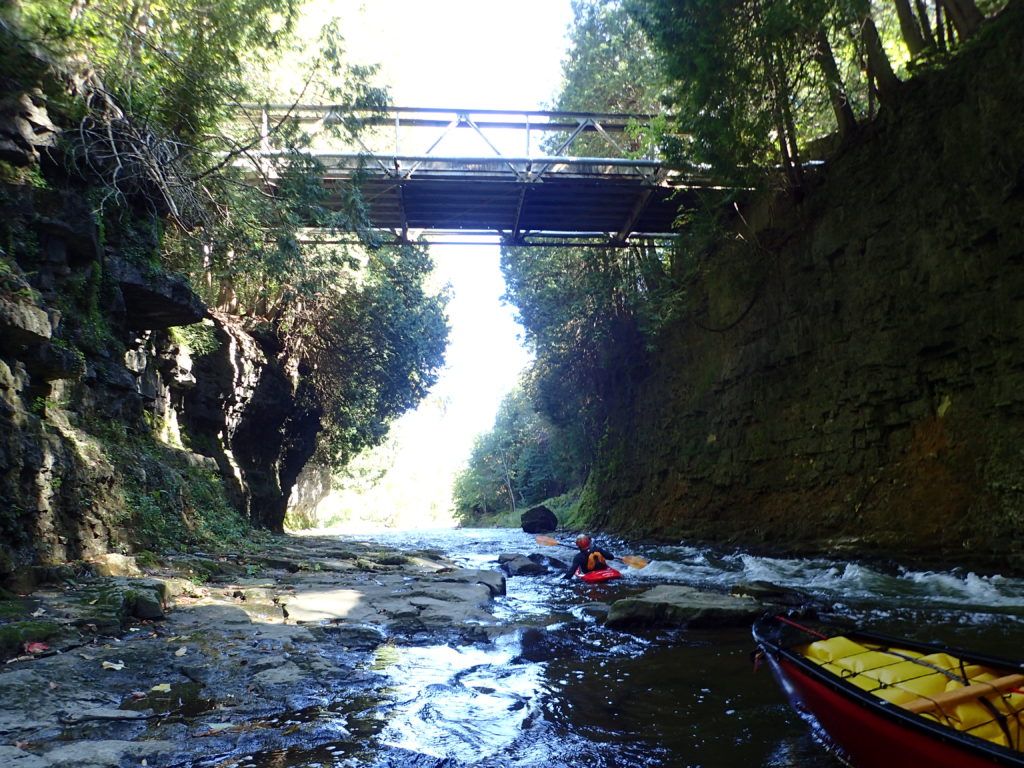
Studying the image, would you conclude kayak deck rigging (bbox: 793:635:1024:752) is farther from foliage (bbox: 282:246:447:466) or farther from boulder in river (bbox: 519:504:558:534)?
boulder in river (bbox: 519:504:558:534)

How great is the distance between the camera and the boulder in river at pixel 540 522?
28000mm

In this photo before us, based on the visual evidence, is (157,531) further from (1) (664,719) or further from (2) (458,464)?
(2) (458,464)

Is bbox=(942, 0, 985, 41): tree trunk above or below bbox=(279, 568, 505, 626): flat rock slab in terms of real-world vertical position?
above

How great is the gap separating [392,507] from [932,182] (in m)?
68.4

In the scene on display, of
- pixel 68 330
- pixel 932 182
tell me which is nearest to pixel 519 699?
pixel 68 330

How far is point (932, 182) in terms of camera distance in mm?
9500

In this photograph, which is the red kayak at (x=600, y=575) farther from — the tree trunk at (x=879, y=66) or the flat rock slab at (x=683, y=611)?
the tree trunk at (x=879, y=66)

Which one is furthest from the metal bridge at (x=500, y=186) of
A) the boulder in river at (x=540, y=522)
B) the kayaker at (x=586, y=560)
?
the boulder in river at (x=540, y=522)

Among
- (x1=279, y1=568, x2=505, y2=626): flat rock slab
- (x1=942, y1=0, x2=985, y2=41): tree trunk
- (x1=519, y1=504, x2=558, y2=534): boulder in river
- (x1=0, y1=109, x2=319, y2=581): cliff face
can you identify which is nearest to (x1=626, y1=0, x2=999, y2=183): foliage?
(x1=942, y1=0, x2=985, y2=41): tree trunk

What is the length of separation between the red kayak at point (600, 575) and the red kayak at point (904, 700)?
6.45m

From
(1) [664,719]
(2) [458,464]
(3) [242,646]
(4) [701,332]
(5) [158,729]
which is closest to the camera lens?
(5) [158,729]

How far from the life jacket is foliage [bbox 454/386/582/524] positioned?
2144 cm

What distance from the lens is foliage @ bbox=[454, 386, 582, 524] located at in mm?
39438

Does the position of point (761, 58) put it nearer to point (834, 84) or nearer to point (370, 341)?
point (834, 84)
